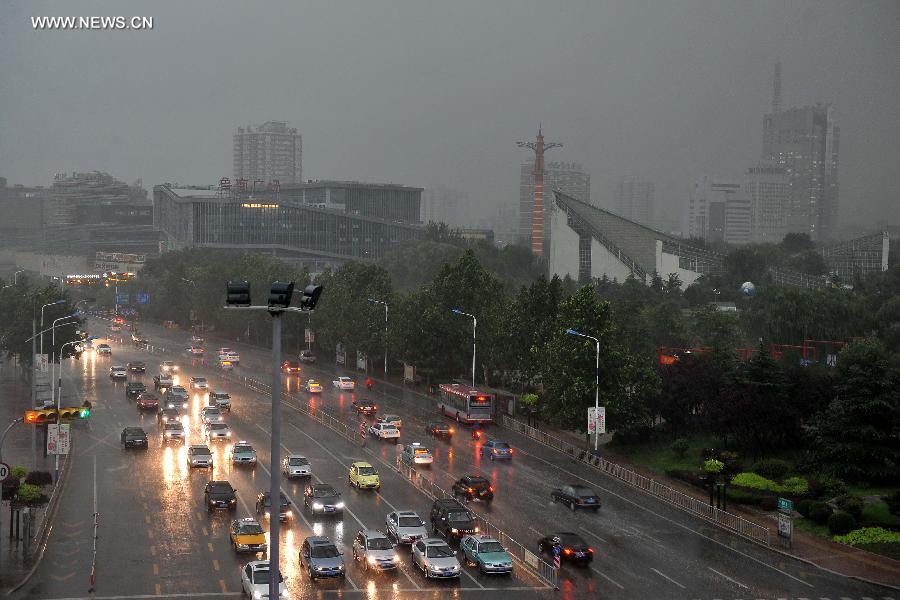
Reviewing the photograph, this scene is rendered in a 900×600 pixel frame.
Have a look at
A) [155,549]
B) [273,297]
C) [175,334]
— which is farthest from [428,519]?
[175,334]

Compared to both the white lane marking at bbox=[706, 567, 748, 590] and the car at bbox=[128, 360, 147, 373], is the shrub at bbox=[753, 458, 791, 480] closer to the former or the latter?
the white lane marking at bbox=[706, 567, 748, 590]

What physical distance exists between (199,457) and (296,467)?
629 cm

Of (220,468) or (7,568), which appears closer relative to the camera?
(7,568)

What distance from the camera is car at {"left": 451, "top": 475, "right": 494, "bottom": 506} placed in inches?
1841

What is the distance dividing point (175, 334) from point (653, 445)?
10159 cm

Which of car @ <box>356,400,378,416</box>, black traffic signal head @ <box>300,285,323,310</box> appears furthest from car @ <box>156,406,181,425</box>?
black traffic signal head @ <box>300,285,323,310</box>

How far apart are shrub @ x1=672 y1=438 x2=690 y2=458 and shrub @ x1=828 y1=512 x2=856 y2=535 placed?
1437 cm

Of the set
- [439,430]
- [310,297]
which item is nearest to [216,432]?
[439,430]

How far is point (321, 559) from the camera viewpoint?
35.1 meters

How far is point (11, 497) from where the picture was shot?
140 feet

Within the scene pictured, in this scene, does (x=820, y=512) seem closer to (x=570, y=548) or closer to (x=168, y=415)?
(x=570, y=548)

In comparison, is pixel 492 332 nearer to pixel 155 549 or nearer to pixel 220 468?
pixel 220 468

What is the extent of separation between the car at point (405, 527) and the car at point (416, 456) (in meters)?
13.9

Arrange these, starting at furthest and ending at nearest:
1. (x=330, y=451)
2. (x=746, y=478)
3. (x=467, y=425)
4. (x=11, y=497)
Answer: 1. (x=467, y=425)
2. (x=330, y=451)
3. (x=746, y=478)
4. (x=11, y=497)
